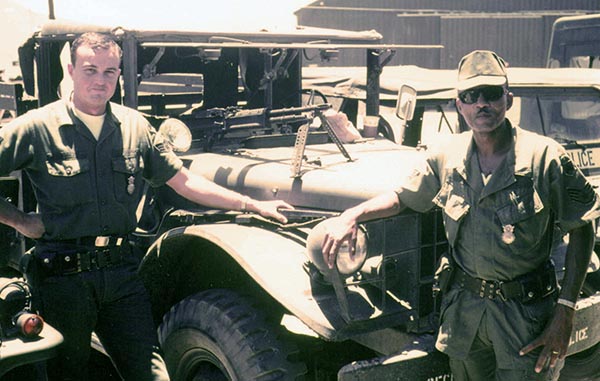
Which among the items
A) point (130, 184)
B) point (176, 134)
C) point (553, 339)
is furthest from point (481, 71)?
point (176, 134)

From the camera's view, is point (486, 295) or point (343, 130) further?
point (343, 130)

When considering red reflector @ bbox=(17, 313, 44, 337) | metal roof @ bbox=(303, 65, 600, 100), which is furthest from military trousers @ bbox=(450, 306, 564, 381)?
metal roof @ bbox=(303, 65, 600, 100)

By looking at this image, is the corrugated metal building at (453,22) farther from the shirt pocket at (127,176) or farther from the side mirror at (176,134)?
the shirt pocket at (127,176)

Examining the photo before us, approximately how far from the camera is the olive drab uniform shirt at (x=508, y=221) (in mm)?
2863

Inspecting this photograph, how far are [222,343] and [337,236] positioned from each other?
0.71 m

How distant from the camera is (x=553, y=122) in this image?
19.5 feet

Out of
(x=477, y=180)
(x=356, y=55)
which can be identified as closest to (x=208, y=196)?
(x=477, y=180)

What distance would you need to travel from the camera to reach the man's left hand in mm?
2867

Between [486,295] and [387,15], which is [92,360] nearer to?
[486,295]

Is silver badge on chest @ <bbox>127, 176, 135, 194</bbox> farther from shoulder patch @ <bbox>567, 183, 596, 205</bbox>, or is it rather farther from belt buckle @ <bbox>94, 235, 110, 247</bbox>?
shoulder patch @ <bbox>567, 183, 596, 205</bbox>

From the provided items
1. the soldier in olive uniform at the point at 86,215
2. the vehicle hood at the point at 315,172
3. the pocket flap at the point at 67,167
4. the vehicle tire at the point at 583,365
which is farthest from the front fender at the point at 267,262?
the vehicle tire at the point at 583,365

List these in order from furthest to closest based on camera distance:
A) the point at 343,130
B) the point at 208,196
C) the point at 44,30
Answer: the point at 343,130
the point at 44,30
the point at 208,196

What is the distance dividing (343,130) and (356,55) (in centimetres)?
2097

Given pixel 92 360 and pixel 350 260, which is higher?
pixel 350 260
